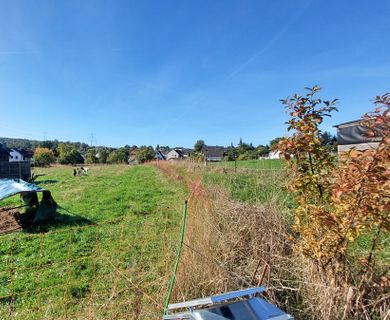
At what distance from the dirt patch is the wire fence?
494 mm

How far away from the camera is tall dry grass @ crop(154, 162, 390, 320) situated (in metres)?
2.36

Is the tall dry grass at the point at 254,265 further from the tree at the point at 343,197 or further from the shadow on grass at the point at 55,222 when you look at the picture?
the shadow on grass at the point at 55,222

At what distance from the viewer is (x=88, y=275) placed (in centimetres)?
379

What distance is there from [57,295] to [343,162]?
12.5ft

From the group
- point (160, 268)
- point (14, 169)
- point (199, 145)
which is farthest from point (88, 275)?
point (199, 145)

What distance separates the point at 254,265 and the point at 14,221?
250 inches

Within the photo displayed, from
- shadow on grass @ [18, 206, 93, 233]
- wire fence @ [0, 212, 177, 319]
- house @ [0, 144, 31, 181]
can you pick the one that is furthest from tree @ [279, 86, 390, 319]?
house @ [0, 144, 31, 181]

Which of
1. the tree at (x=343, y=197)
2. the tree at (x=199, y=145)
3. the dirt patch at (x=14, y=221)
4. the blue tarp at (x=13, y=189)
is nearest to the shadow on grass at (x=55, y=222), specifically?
the dirt patch at (x=14, y=221)

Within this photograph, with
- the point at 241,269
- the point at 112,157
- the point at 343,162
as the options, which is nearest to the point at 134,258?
the point at 241,269

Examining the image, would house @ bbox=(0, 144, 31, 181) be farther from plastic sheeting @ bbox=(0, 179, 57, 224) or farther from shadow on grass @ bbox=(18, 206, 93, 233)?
shadow on grass @ bbox=(18, 206, 93, 233)

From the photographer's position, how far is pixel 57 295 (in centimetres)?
332

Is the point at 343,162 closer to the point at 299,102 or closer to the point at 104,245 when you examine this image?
the point at 299,102

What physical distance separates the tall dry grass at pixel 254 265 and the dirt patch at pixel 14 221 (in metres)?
4.78

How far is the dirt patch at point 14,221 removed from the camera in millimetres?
5971
